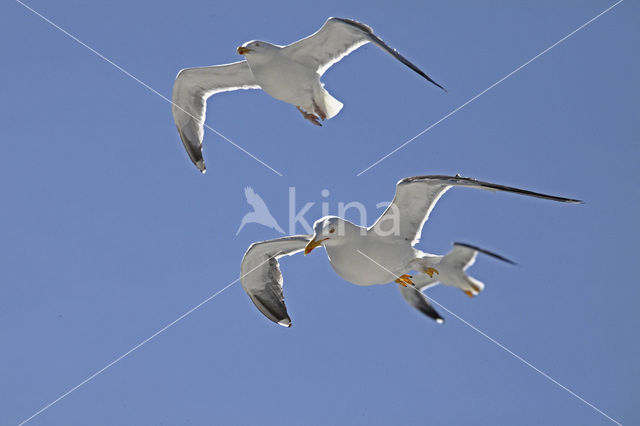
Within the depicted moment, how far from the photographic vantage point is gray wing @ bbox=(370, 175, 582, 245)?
7.36 m

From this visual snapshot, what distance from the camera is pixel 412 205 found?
773 centimetres

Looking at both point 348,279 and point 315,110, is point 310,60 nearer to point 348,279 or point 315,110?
point 315,110

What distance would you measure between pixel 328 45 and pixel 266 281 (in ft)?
9.85

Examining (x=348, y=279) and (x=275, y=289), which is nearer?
(x=348, y=279)

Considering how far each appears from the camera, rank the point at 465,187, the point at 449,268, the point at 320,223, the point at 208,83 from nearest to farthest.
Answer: the point at 465,187
the point at 320,223
the point at 449,268
the point at 208,83

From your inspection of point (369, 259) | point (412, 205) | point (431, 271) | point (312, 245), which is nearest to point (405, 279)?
point (431, 271)

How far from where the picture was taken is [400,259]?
7828 millimetres

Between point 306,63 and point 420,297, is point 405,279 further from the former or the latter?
point 306,63

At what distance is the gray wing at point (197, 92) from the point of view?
1028 cm

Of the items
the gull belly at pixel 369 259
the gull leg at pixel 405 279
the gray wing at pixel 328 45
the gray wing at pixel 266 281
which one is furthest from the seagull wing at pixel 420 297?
the gray wing at pixel 328 45

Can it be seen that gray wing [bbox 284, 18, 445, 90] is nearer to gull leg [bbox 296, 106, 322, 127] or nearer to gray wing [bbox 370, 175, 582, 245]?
gull leg [bbox 296, 106, 322, 127]

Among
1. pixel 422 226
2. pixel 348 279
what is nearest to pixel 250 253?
pixel 348 279

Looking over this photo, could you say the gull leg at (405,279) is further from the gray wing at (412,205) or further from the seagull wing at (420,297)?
the seagull wing at (420,297)

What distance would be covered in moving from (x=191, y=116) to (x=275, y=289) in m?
2.89
